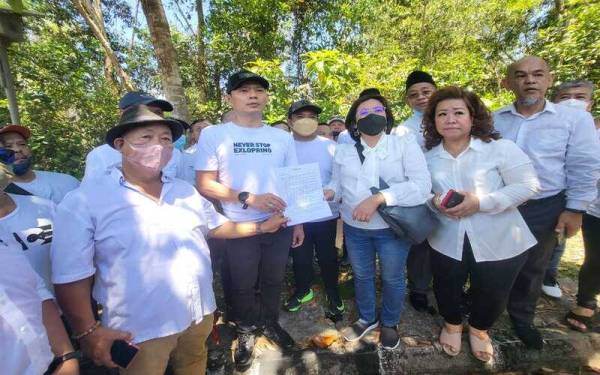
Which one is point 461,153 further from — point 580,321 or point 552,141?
point 580,321

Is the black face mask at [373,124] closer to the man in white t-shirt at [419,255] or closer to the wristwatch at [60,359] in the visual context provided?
the man in white t-shirt at [419,255]

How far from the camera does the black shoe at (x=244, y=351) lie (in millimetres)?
2482

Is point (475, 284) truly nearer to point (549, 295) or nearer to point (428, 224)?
point (428, 224)

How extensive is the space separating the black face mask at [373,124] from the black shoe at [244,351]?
2051mm

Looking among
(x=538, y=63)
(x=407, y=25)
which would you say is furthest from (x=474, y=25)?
(x=538, y=63)

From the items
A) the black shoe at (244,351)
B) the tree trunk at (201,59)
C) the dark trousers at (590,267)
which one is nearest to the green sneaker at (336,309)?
the black shoe at (244,351)

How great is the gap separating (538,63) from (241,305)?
3.24 metres

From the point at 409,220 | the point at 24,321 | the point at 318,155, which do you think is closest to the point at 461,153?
the point at 409,220

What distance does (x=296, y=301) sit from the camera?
3.27 metres

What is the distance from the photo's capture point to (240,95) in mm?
2363

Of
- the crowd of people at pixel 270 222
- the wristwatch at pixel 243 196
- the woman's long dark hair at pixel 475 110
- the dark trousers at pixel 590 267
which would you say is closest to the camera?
the crowd of people at pixel 270 222

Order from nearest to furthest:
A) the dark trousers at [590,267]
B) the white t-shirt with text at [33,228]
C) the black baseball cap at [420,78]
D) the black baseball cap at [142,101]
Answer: the white t-shirt with text at [33,228]
the black baseball cap at [142,101]
the dark trousers at [590,267]
the black baseball cap at [420,78]

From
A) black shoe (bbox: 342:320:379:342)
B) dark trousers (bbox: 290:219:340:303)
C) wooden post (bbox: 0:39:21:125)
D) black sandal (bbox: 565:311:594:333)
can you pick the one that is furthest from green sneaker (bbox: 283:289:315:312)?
wooden post (bbox: 0:39:21:125)

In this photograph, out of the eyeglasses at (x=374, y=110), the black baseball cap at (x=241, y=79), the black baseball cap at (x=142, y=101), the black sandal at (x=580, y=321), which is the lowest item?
the black sandal at (x=580, y=321)
